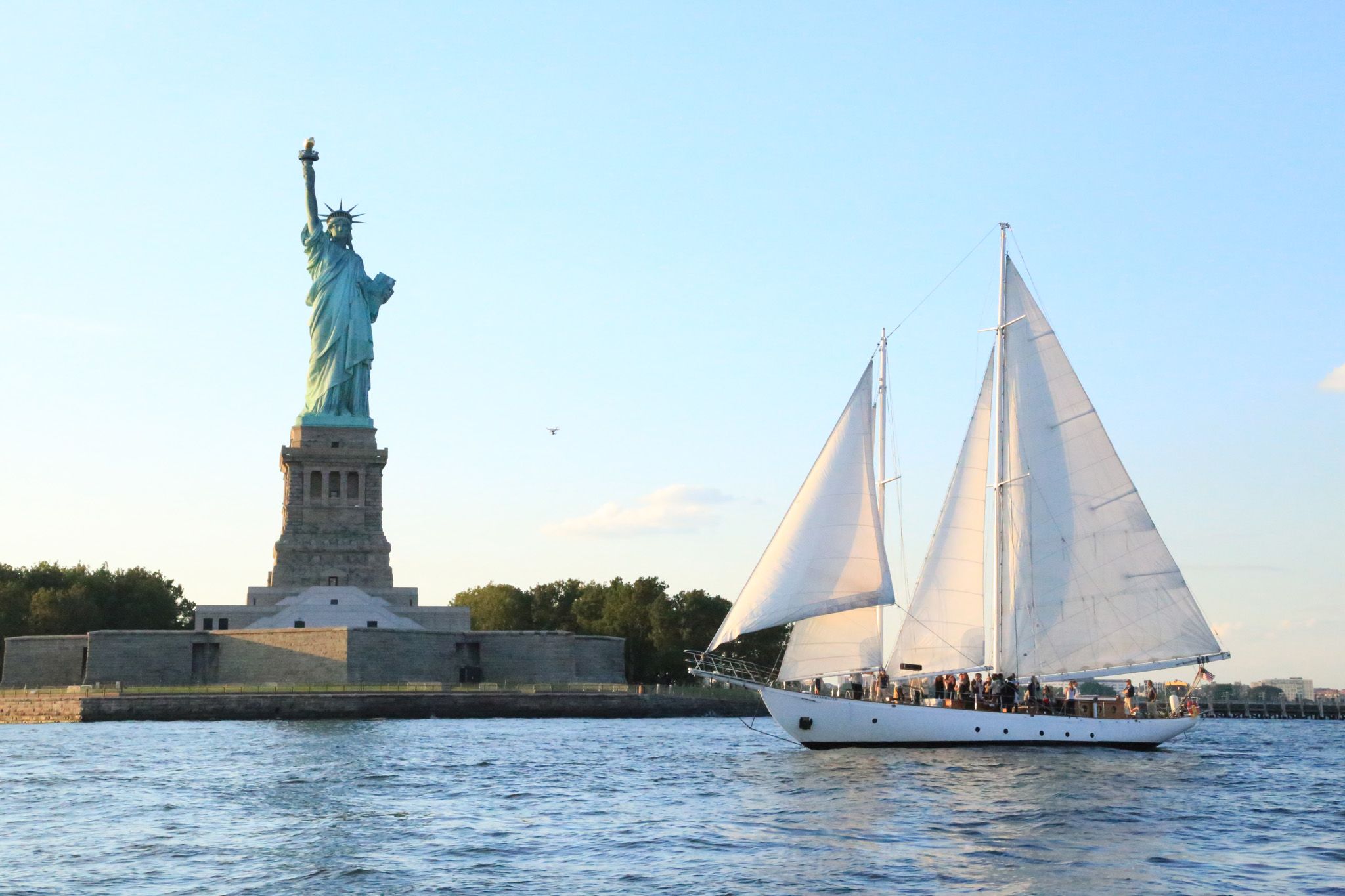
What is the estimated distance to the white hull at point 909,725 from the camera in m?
48.2

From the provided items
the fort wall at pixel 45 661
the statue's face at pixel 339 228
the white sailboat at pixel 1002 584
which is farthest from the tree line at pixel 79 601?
the white sailboat at pixel 1002 584

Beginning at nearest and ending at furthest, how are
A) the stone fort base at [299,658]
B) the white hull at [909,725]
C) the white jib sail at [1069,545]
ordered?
the white jib sail at [1069,545]
the white hull at [909,725]
the stone fort base at [299,658]

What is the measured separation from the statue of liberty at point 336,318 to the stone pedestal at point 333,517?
3.01 meters

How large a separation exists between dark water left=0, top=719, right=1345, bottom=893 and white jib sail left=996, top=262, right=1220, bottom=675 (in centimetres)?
359

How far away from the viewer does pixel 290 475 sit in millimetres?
104062

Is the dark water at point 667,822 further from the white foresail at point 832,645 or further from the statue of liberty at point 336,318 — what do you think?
the statue of liberty at point 336,318

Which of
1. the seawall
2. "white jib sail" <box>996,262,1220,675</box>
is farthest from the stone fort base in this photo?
"white jib sail" <box>996,262,1220,675</box>

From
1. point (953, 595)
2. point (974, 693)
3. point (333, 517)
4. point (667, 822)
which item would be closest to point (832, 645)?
point (953, 595)

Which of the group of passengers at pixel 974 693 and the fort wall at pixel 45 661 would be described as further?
the fort wall at pixel 45 661

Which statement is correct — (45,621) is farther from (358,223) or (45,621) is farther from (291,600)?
(358,223)

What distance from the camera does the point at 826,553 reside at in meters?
47.1

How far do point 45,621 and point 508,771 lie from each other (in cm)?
7320

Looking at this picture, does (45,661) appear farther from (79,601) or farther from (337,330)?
(337,330)

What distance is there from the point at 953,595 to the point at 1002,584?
262cm
